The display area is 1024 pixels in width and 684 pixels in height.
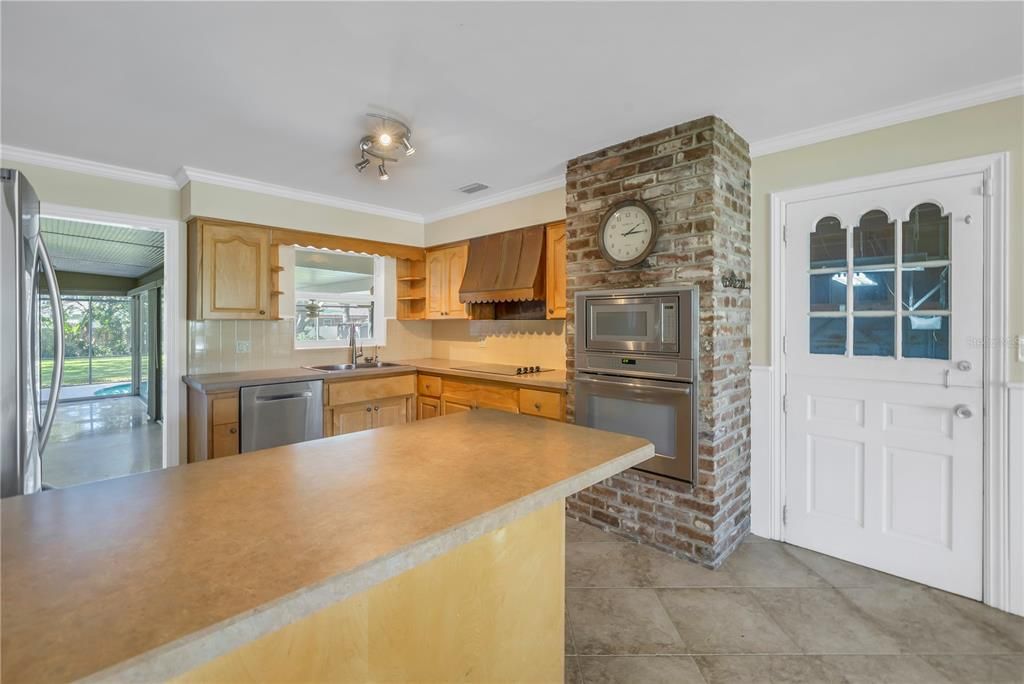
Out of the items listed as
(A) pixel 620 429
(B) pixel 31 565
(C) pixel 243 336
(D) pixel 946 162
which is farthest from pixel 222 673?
(C) pixel 243 336

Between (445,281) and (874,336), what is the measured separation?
3299mm

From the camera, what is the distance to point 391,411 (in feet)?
13.3

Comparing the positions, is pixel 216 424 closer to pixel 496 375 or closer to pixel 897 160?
pixel 496 375

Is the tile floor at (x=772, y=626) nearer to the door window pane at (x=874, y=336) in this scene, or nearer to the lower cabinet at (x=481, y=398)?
the lower cabinet at (x=481, y=398)

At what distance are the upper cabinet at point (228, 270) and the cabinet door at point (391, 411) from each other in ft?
3.78

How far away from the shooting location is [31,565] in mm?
740

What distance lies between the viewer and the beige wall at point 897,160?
2080mm

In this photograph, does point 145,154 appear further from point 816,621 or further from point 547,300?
point 816,621

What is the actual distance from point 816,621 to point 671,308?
1.60 meters

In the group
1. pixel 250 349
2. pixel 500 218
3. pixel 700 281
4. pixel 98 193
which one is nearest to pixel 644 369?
pixel 700 281

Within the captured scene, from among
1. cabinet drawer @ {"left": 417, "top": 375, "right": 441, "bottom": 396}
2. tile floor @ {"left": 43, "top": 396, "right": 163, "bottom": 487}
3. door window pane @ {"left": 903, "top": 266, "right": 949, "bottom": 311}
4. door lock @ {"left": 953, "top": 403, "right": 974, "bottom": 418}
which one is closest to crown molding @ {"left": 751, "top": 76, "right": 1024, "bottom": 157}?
door window pane @ {"left": 903, "top": 266, "right": 949, "bottom": 311}

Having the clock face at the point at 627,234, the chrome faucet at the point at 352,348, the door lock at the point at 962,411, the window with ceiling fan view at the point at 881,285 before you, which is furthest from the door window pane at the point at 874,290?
the chrome faucet at the point at 352,348

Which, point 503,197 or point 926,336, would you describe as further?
point 503,197

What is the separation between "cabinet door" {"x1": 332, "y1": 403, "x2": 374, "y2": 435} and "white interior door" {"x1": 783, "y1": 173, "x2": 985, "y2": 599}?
3063 millimetres
